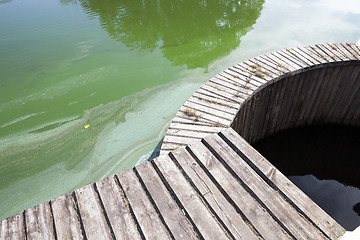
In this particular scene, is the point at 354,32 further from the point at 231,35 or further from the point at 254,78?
the point at 254,78

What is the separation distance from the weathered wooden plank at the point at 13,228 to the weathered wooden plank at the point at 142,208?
0.68 metres

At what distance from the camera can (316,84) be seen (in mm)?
3691

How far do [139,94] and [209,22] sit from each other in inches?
178

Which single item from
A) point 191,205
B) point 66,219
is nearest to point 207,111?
point 191,205

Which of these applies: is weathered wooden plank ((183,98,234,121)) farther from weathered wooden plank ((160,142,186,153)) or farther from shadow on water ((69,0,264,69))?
shadow on water ((69,0,264,69))

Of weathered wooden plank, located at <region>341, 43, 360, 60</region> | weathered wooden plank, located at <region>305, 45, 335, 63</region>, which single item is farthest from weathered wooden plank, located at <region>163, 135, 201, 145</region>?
weathered wooden plank, located at <region>341, 43, 360, 60</region>

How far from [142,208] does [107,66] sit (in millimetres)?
5132

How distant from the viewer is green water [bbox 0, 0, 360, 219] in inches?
151

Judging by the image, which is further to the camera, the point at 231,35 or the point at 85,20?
the point at 85,20

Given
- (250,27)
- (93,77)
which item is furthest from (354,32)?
(93,77)

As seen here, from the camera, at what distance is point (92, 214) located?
5.14 feet

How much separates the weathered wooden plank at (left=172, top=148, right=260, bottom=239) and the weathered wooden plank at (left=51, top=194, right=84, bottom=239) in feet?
2.66

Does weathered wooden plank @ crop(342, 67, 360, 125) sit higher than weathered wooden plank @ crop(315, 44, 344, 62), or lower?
lower

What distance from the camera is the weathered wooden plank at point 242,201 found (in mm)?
1420
